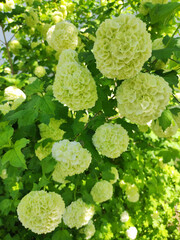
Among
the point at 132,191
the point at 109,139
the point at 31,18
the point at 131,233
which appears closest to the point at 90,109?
the point at 109,139

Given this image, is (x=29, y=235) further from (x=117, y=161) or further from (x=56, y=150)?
(x=56, y=150)

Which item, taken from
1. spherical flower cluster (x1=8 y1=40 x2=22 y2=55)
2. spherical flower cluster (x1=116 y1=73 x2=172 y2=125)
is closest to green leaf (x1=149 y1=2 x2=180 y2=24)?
spherical flower cluster (x1=116 y1=73 x2=172 y2=125)

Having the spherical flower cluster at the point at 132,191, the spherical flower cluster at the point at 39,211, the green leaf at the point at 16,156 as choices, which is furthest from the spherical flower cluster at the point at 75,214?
the spherical flower cluster at the point at 132,191

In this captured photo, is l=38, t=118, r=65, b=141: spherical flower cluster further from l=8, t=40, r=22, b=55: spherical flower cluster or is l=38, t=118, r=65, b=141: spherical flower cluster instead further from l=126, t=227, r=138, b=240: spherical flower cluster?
l=126, t=227, r=138, b=240: spherical flower cluster

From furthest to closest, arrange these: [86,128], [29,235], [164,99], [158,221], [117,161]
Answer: [158,221] → [117,161] → [29,235] → [86,128] → [164,99]

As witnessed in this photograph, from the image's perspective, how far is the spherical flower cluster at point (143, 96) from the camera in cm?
96

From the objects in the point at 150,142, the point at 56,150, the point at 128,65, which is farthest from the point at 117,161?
the point at 128,65

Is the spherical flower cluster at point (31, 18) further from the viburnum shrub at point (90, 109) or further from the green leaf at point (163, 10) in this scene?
the green leaf at point (163, 10)

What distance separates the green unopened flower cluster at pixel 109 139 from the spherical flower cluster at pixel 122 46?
1.35 ft

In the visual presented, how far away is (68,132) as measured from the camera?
133cm

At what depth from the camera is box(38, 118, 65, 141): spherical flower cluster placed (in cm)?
143

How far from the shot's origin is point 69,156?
3.61 feet

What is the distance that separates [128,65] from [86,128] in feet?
2.03

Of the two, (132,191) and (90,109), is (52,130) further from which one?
(132,191)
